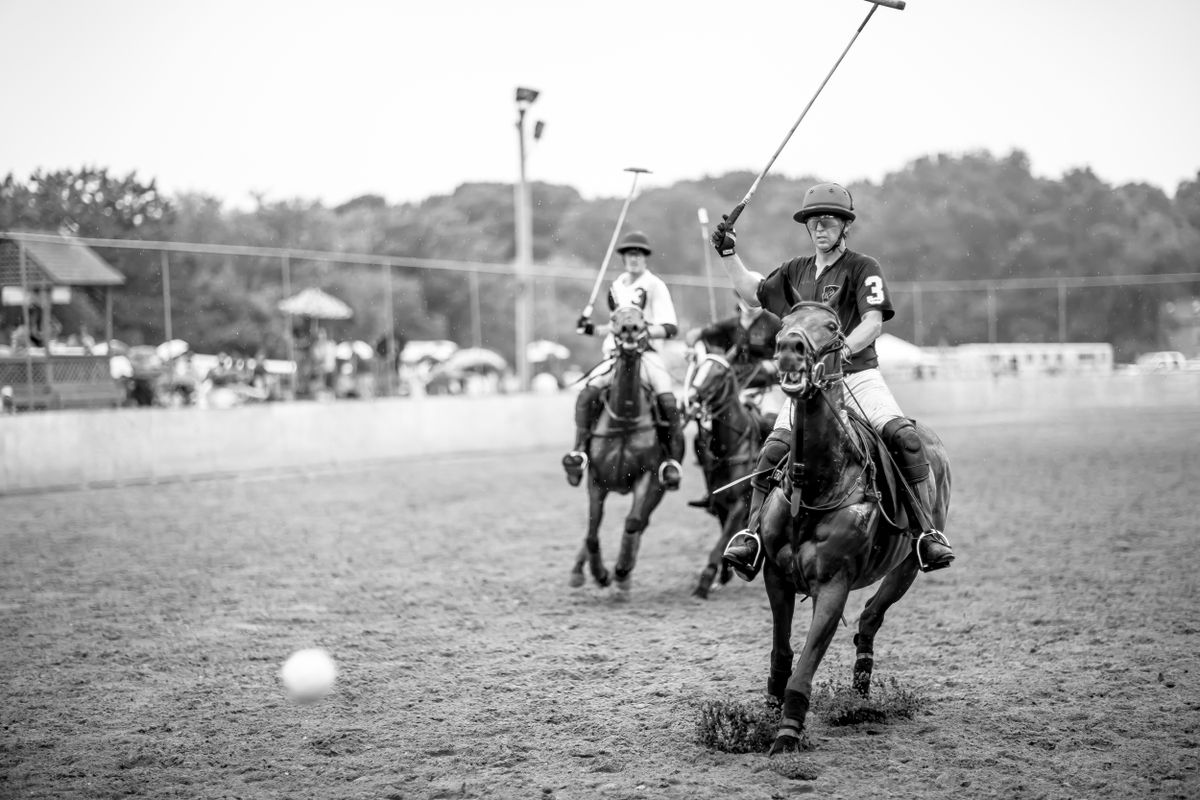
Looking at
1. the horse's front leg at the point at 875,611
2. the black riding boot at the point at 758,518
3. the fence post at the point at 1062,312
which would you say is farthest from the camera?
the fence post at the point at 1062,312

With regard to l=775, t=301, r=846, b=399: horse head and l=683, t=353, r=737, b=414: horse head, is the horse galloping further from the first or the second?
l=775, t=301, r=846, b=399: horse head

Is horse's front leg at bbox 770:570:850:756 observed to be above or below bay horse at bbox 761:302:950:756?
below

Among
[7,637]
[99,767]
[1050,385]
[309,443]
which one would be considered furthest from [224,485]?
[1050,385]

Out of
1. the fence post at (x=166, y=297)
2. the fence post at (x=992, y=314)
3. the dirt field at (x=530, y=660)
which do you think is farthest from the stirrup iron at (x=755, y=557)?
the fence post at (x=992, y=314)

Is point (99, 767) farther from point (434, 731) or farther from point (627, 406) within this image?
point (627, 406)

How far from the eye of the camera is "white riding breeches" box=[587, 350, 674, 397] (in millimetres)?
10414

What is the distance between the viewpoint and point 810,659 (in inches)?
224

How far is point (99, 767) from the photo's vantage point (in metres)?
5.69

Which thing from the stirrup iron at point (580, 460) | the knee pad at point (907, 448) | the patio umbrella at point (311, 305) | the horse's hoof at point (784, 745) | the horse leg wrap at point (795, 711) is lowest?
the horse's hoof at point (784, 745)

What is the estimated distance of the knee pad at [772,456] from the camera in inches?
234

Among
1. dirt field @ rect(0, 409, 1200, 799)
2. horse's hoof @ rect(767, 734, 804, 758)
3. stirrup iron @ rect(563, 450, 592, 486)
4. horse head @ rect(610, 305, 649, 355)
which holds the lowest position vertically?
dirt field @ rect(0, 409, 1200, 799)

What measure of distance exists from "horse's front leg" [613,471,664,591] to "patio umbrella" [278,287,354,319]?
1338cm

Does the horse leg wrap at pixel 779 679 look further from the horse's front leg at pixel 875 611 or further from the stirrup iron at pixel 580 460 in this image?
the stirrup iron at pixel 580 460

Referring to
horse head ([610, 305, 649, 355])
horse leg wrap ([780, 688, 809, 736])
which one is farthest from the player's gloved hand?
horse head ([610, 305, 649, 355])
